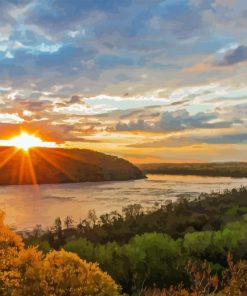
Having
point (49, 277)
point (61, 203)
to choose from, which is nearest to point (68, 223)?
point (61, 203)

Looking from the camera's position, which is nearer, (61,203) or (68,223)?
(68,223)

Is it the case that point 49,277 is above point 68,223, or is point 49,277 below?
above

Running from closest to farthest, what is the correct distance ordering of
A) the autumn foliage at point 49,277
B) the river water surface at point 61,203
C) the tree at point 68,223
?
1. the autumn foliage at point 49,277
2. the tree at point 68,223
3. the river water surface at point 61,203

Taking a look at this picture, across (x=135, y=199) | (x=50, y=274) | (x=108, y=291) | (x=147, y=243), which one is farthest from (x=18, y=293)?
(x=135, y=199)

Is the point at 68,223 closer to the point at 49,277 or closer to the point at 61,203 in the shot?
the point at 61,203

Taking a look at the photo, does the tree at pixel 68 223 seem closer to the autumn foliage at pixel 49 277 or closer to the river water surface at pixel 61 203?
the river water surface at pixel 61 203

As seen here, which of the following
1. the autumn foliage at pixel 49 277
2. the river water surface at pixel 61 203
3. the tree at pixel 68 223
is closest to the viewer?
the autumn foliage at pixel 49 277

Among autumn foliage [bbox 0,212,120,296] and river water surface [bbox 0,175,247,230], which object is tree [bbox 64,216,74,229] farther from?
autumn foliage [bbox 0,212,120,296]

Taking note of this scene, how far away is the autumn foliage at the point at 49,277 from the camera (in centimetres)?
1958

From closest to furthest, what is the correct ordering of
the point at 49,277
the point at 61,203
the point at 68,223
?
the point at 49,277
the point at 68,223
the point at 61,203

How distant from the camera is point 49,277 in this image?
65.0 ft

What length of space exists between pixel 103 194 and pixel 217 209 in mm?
56822

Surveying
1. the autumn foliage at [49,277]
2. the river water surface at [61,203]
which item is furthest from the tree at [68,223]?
the autumn foliage at [49,277]

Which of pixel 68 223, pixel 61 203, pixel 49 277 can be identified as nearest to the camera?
pixel 49 277
